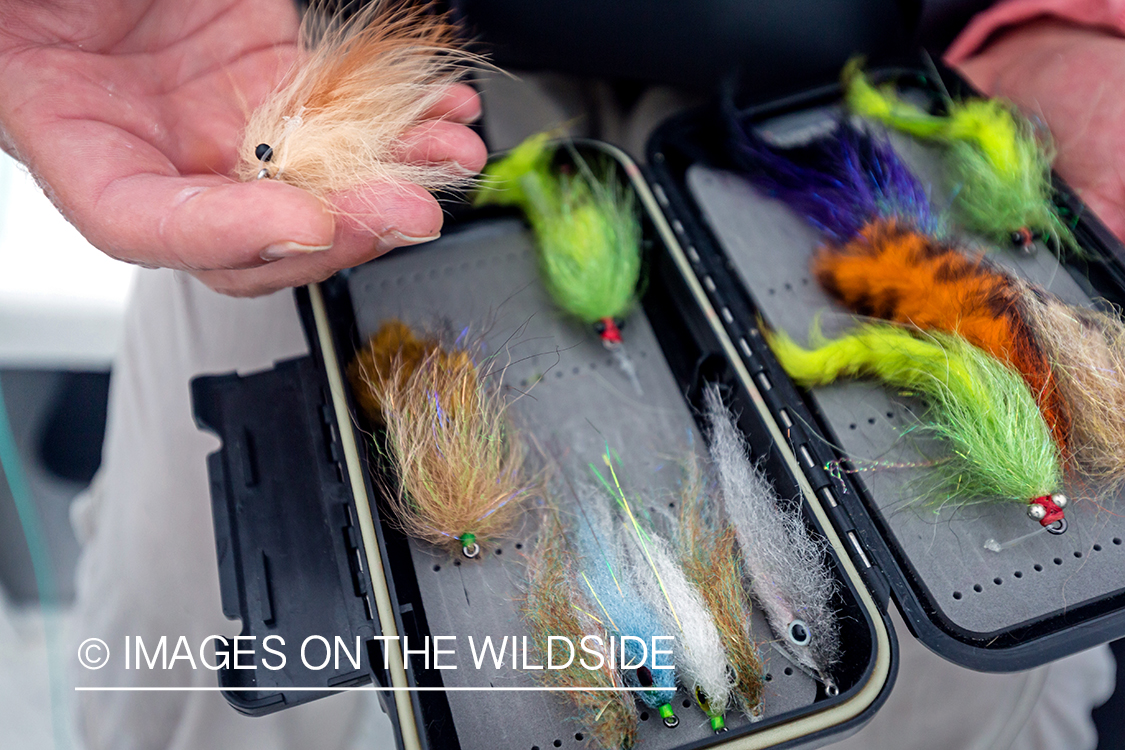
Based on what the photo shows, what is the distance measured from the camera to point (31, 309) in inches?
61.9

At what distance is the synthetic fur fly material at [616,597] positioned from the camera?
885mm

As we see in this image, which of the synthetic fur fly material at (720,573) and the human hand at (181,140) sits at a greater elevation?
the human hand at (181,140)

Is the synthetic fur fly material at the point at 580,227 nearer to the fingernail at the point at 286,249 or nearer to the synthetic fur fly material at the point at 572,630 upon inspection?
the synthetic fur fly material at the point at 572,630

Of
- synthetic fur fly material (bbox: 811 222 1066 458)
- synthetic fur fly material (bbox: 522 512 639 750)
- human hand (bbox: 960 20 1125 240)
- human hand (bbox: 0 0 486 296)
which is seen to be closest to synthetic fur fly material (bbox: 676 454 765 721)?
synthetic fur fly material (bbox: 522 512 639 750)

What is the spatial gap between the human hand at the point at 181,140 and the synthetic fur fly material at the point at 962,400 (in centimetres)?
58

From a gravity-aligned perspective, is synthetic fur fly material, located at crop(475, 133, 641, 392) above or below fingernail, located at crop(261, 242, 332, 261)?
above

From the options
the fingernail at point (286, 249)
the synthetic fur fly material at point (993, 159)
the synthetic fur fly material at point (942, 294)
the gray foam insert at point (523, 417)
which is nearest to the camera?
the fingernail at point (286, 249)

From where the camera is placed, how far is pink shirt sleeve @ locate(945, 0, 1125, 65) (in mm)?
1227

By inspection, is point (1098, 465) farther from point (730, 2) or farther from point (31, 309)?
point (31, 309)

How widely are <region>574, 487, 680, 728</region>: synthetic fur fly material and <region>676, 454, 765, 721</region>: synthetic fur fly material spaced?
0.07 meters

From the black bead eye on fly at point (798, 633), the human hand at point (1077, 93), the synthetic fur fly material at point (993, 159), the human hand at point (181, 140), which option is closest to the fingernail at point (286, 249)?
the human hand at point (181, 140)

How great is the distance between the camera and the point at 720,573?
0.95 meters

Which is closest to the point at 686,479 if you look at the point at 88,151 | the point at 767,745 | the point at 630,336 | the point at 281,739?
the point at 630,336

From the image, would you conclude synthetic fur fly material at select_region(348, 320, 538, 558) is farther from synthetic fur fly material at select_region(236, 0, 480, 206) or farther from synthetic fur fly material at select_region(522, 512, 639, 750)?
synthetic fur fly material at select_region(236, 0, 480, 206)
